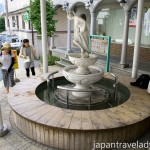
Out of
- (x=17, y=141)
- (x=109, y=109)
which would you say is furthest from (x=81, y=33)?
(x=17, y=141)

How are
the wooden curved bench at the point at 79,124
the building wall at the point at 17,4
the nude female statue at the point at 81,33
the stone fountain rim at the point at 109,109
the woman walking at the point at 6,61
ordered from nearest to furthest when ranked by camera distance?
1. the wooden curved bench at the point at 79,124
2. the stone fountain rim at the point at 109,109
3. the nude female statue at the point at 81,33
4. the woman walking at the point at 6,61
5. the building wall at the point at 17,4

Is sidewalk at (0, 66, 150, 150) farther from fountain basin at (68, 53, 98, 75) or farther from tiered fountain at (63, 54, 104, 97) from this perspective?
fountain basin at (68, 53, 98, 75)

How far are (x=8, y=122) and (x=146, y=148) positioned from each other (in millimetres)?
3264

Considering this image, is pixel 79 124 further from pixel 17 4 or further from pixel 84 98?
pixel 17 4

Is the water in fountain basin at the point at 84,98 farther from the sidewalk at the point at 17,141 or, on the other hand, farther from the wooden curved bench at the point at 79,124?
the sidewalk at the point at 17,141

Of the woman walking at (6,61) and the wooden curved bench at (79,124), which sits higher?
the woman walking at (6,61)

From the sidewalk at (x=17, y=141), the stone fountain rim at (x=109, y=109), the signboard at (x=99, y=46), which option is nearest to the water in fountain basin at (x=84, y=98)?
the stone fountain rim at (x=109, y=109)

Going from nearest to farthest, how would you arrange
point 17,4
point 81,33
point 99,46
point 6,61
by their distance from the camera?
point 81,33 → point 6,61 → point 99,46 → point 17,4

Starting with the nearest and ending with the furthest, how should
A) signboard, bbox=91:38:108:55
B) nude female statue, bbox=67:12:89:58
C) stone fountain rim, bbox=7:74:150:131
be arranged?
stone fountain rim, bbox=7:74:150:131
nude female statue, bbox=67:12:89:58
signboard, bbox=91:38:108:55

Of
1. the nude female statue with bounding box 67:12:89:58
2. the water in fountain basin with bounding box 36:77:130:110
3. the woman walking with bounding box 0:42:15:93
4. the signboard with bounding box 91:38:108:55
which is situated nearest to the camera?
the nude female statue with bounding box 67:12:89:58

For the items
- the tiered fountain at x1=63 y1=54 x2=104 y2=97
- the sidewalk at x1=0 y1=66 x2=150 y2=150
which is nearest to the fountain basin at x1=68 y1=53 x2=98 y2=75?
the tiered fountain at x1=63 y1=54 x2=104 y2=97

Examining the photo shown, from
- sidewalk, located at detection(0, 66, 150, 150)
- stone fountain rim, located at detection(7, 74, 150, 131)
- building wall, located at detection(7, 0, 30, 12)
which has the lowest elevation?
sidewalk, located at detection(0, 66, 150, 150)

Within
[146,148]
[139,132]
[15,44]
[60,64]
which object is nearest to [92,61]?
[139,132]

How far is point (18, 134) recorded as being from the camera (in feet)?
14.6
